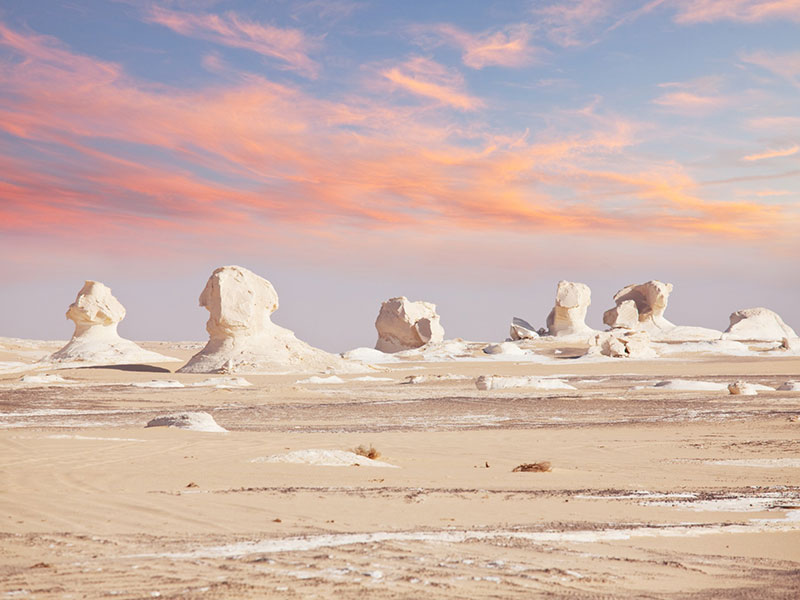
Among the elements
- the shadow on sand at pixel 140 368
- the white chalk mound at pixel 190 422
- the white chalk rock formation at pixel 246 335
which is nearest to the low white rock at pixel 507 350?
the white chalk rock formation at pixel 246 335

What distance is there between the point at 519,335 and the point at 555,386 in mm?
38185

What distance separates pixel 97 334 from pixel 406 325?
26534 mm

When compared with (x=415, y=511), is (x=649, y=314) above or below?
above

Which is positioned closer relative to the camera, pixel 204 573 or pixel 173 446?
pixel 204 573

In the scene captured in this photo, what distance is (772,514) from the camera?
6.98 metres

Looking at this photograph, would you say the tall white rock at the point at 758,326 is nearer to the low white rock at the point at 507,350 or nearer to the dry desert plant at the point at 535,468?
the low white rock at the point at 507,350

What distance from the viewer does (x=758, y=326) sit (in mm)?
71500

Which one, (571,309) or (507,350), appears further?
(571,309)

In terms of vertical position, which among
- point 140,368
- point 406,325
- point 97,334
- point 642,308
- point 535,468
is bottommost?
point 535,468

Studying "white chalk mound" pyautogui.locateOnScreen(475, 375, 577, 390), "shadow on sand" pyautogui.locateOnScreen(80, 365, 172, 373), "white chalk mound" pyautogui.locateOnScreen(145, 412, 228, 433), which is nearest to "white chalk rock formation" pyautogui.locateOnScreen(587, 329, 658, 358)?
"white chalk mound" pyautogui.locateOnScreen(475, 375, 577, 390)

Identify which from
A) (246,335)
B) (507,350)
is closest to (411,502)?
(246,335)

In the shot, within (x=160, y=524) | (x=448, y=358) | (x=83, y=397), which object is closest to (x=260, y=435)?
(x=160, y=524)

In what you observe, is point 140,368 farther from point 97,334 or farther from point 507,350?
point 507,350

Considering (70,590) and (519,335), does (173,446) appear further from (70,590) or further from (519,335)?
(519,335)
